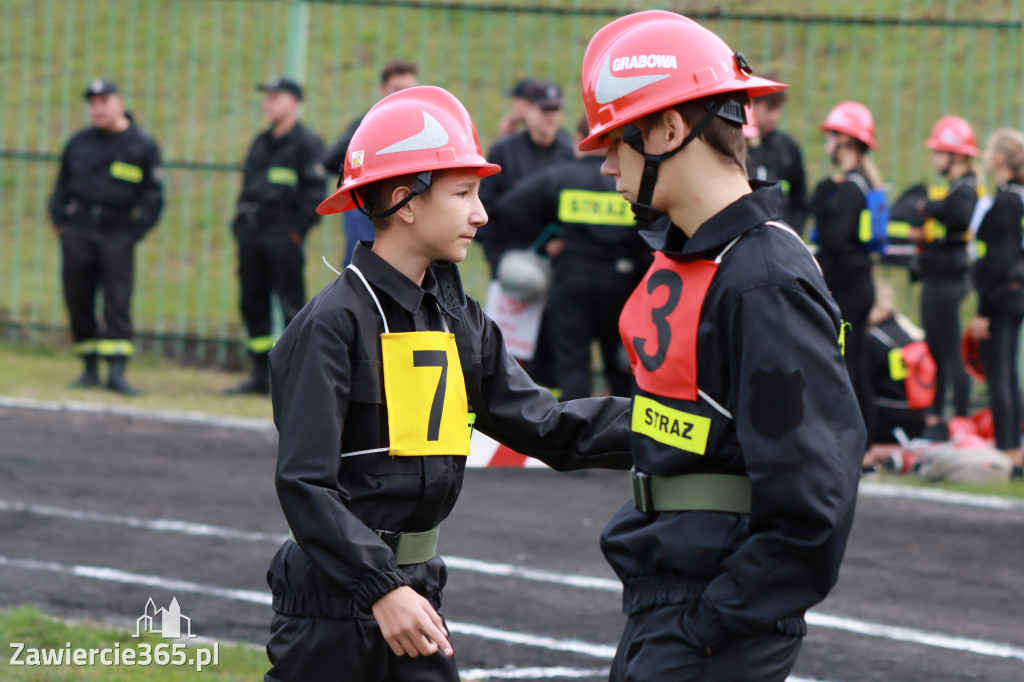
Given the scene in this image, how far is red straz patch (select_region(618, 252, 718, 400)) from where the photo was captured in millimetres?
2520

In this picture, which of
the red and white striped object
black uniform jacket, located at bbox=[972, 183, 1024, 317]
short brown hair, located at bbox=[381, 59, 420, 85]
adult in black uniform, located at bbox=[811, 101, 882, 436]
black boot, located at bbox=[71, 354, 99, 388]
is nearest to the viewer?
A: the red and white striped object

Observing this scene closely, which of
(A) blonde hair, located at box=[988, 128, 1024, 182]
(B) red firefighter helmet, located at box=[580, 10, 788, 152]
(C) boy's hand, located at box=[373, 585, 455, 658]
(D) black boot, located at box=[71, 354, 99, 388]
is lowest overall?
(D) black boot, located at box=[71, 354, 99, 388]

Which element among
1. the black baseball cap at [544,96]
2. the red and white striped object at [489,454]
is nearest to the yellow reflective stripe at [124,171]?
the black baseball cap at [544,96]

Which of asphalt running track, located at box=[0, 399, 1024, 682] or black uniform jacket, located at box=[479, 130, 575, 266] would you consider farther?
black uniform jacket, located at box=[479, 130, 575, 266]

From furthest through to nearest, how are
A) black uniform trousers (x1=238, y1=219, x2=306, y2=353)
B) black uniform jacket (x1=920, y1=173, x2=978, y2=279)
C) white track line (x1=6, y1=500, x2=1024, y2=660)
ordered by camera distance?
black uniform trousers (x1=238, y1=219, x2=306, y2=353) < black uniform jacket (x1=920, y1=173, x2=978, y2=279) < white track line (x1=6, y1=500, x2=1024, y2=660)

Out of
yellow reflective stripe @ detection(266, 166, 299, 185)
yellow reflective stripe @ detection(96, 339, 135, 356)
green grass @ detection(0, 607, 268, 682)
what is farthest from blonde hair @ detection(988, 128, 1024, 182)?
yellow reflective stripe @ detection(96, 339, 135, 356)

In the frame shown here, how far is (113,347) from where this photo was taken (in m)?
10.9

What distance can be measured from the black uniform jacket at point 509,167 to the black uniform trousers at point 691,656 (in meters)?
6.88

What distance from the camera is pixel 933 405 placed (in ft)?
33.2

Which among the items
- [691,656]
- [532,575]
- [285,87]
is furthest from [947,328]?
[691,656]

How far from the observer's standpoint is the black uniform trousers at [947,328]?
923 centimetres

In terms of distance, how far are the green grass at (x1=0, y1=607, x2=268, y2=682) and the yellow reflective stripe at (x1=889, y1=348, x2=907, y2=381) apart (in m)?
5.43

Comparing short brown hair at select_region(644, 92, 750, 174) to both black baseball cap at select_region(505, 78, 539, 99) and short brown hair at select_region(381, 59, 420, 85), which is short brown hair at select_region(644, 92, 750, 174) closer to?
black baseball cap at select_region(505, 78, 539, 99)

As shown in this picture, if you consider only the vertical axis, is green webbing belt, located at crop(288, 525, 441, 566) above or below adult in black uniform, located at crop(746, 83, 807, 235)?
below
